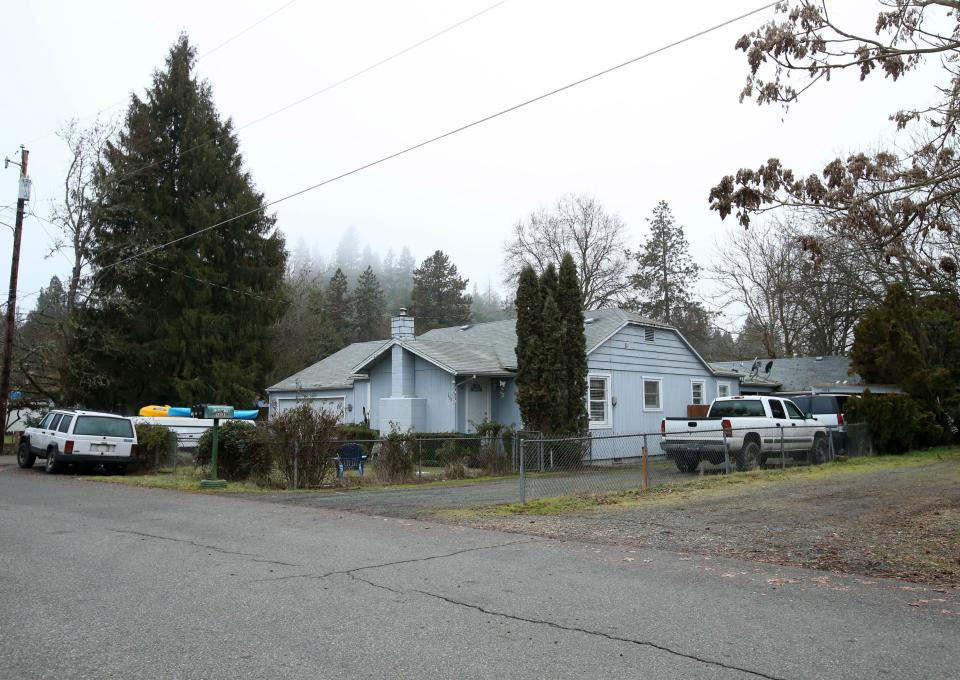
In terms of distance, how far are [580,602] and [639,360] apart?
2000cm

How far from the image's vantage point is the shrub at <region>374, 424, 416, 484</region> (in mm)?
17547

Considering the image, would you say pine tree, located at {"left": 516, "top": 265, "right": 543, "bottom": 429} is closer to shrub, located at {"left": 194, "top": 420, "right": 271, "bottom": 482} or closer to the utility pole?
shrub, located at {"left": 194, "top": 420, "right": 271, "bottom": 482}

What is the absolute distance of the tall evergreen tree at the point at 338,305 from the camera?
68062mm

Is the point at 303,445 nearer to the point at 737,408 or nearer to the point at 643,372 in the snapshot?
the point at 737,408

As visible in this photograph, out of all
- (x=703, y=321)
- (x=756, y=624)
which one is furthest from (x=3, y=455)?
(x=703, y=321)

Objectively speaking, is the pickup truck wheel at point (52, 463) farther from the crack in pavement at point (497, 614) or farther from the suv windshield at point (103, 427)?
the crack in pavement at point (497, 614)

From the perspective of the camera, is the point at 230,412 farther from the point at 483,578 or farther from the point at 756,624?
the point at 756,624

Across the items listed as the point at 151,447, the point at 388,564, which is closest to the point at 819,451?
the point at 388,564

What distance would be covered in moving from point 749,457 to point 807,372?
18980mm

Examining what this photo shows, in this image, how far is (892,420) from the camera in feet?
74.4

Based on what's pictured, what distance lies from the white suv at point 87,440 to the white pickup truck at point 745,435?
13.6 metres

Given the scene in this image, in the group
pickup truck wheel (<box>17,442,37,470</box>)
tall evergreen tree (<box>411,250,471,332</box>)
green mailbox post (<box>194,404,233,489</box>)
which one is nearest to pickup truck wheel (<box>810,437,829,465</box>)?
green mailbox post (<box>194,404,233,489</box>)

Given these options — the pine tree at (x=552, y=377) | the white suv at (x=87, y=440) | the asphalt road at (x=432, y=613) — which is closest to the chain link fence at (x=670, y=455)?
the pine tree at (x=552, y=377)

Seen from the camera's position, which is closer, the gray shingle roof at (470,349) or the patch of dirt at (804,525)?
the patch of dirt at (804,525)
